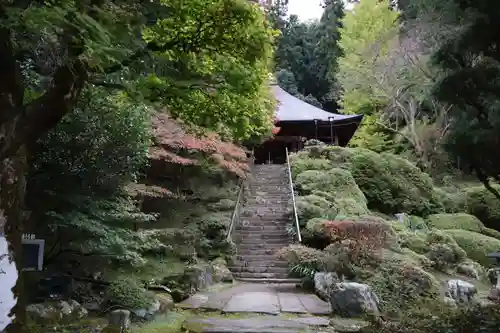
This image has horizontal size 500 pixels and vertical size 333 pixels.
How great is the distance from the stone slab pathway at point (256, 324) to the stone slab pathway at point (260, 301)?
521 mm

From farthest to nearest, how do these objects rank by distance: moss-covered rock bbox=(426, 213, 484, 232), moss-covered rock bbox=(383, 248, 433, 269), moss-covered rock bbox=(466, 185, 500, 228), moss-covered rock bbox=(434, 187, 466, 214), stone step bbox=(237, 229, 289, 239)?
moss-covered rock bbox=(434, 187, 466, 214)
moss-covered rock bbox=(466, 185, 500, 228)
moss-covered rock bbox=(426, 213, 484, 232)
stone step bbox=(237, 229, 289, 239)
moss-covered rock bbox=(383, 248, 433, 269)

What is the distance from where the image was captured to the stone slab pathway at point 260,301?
828cm

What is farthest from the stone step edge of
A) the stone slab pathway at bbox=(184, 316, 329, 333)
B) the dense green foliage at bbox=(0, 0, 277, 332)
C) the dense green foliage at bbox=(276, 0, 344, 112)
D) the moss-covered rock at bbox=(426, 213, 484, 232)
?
the dense green foliage at bbox=(276, 0, 344, 112)

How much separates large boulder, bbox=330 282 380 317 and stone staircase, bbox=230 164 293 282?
12.4 ft

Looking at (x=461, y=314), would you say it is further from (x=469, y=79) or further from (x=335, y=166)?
(x=335, y=166)

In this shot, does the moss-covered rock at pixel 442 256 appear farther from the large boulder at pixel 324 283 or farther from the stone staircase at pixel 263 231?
the stone staircase at pixel 263 231

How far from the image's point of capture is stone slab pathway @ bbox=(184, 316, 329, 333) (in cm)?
678

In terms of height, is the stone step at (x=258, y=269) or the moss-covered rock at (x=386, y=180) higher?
the moss-covered rock at (x=386, y=180)

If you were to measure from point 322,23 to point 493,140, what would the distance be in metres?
35.7

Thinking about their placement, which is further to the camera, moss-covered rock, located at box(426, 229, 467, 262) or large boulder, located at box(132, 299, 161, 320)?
moss-covered rock, located at box(426, 229, 467, 262)

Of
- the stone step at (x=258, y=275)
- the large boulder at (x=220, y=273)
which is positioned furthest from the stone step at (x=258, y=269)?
the large boulder at (x=220, y=273)

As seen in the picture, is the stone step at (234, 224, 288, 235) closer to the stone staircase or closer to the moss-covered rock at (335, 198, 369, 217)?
the stone staircase

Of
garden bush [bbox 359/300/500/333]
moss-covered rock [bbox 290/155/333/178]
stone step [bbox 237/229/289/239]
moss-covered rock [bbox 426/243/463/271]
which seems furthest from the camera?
moss-covered rock [bbox 290/155/333/178]

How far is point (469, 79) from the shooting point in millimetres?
5613
